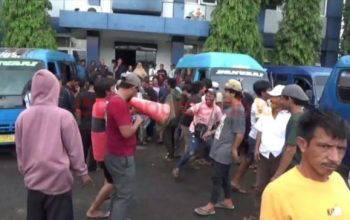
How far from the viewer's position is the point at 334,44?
22.7m

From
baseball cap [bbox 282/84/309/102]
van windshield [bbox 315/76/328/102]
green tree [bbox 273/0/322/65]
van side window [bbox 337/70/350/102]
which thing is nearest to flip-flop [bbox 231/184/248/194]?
van side window [bbox 337/70/350/102]

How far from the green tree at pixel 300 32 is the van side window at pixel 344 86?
12.0 meters

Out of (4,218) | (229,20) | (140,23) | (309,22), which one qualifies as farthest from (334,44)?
(4,218)

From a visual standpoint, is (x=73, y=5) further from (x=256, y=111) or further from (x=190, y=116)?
(x=256, y=111)

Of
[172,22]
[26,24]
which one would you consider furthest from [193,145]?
[26,24]

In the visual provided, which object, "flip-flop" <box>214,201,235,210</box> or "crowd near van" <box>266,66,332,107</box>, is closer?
"flip-flop" <box>214,201,235,210</box>

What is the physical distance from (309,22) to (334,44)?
11.5 ft

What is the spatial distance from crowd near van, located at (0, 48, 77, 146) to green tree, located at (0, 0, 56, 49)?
7.72 m

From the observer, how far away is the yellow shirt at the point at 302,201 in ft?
6.70

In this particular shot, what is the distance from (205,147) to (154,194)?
1257mm

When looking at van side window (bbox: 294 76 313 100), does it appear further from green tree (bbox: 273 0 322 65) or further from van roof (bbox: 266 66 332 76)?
green tree (bbox: 273 0 322 65)

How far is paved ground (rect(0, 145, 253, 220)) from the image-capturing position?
20.4 feet

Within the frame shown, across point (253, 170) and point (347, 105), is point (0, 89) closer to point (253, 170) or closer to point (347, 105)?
point (253, 170)

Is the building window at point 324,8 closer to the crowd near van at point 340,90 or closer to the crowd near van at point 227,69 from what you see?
the crowd near van at point 227,69
